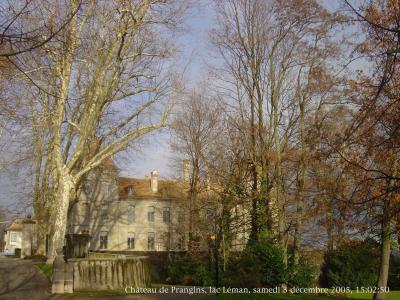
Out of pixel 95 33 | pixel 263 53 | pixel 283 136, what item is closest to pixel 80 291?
pixel 95 33

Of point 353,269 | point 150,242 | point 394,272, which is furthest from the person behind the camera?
point 150,242

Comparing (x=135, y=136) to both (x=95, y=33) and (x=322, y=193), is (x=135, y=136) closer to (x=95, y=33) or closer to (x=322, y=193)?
(x=95, y=33)

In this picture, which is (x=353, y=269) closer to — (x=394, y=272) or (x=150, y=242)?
(x=394, y=272)

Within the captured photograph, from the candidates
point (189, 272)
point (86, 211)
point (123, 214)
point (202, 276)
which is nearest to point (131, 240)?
point (123, 214)

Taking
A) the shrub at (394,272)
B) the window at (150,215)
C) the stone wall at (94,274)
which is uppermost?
the window at (150,215)

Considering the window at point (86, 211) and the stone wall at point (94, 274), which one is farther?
the window at point (86, 211)

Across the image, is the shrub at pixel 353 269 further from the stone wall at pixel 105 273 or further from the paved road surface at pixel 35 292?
the stone wall at pixel 105 273

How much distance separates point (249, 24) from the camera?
23.7 metres

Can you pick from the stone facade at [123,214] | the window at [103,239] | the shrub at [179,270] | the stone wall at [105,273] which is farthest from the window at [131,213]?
the stone wall at [105,273]

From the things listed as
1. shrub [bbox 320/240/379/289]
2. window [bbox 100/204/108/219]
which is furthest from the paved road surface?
window [bbox 100/204/108/219]

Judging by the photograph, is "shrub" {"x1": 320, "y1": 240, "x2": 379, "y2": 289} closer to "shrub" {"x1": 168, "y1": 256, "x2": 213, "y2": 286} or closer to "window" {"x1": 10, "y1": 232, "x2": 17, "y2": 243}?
"shrub" {"x1": 168, "y1": 256, "x2": 213, "y2": 286}

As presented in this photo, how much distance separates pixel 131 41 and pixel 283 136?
890 centimetres

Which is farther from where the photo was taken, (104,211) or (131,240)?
(131,240)

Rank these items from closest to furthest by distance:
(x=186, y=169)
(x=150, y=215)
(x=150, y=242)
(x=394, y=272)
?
(x=394, y=272) → (x=186, y=169) → (x=150, y=242) → (x=150, y=215)
